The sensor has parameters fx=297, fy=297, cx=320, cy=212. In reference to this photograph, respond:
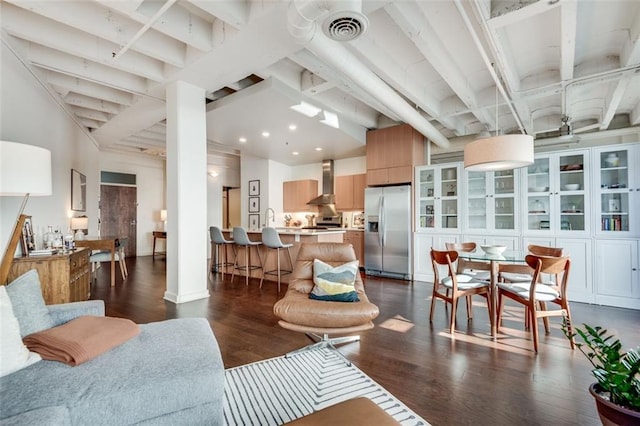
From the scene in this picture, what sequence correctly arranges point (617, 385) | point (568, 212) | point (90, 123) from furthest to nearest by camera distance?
point (90, 123), point (568, 212), point (617, 385)

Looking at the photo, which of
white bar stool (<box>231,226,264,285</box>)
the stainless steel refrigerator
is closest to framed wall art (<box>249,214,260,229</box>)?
white bar stool (<box>231,226,264,285</box>)

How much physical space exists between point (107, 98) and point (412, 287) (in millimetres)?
5707

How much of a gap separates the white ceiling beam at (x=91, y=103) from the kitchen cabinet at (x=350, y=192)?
15.2 feet

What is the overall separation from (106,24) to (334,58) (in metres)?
2.23

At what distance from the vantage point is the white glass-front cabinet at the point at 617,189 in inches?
157

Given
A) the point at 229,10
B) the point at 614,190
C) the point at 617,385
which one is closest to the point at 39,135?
the point at 229,10

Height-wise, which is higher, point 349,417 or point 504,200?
point 504,200

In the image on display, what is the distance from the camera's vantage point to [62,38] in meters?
3.08

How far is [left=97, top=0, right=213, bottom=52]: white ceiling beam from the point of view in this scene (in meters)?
2.57

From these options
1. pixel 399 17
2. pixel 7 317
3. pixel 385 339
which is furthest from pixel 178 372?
pixel 399 17

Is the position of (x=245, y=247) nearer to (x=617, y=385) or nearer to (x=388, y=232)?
(x=388, y=232)

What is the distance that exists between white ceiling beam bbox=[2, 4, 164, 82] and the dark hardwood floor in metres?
2.94

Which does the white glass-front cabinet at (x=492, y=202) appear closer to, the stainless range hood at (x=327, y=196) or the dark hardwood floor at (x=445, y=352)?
the dark hardwood floor at (x=445, y=352)

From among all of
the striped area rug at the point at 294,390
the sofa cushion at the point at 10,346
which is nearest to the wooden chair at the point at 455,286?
the striped area rug at the point at 294,390
